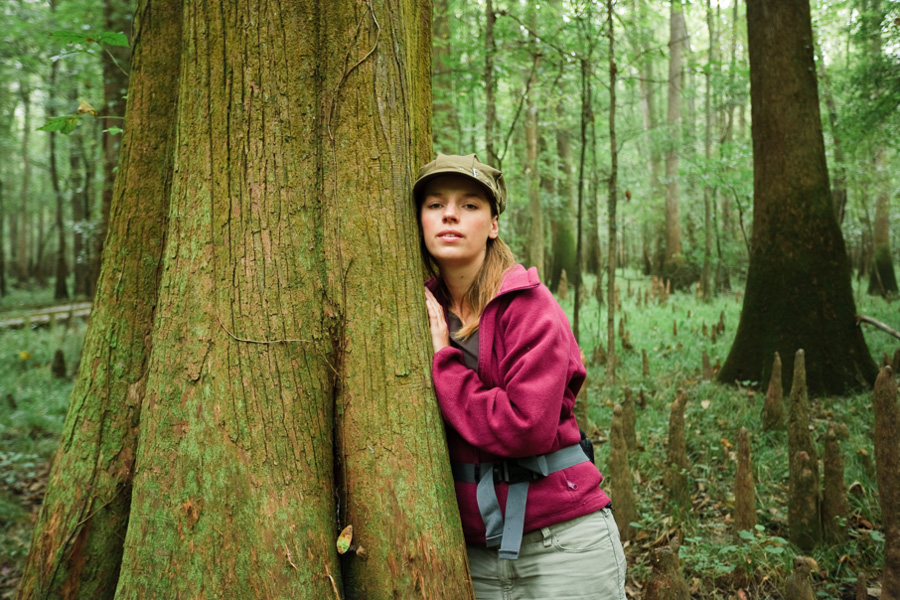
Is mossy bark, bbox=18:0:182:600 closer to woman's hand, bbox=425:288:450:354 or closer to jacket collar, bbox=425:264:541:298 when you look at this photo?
woman's hand, bbox=425:288:450:354

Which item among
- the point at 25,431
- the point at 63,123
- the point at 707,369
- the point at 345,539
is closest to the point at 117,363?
the point at 345,539

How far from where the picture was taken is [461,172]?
1773 mm

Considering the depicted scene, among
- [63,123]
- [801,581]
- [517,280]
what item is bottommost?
[801,581]

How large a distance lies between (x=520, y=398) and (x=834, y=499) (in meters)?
2.76

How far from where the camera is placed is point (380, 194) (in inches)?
68.4

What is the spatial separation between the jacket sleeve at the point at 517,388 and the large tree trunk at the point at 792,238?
4999 mm

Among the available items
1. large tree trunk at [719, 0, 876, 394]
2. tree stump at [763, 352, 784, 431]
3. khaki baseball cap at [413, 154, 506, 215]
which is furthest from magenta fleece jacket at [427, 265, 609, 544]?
large tree trunk at [719, 0, 876, 394]

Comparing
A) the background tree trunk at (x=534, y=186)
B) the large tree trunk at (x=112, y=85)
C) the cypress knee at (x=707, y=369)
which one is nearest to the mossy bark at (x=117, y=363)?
the large tree trunk at (x=112, y=85)

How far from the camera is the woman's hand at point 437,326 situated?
1.80m

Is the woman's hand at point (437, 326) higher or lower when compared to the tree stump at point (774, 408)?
higher

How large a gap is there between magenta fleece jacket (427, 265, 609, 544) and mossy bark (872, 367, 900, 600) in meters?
1.63

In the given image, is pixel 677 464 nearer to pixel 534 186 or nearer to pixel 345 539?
pixel 345 539

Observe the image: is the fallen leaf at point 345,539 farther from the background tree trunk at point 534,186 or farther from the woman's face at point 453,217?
the background tree trunk at point 534,186

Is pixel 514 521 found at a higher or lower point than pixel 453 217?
lower
